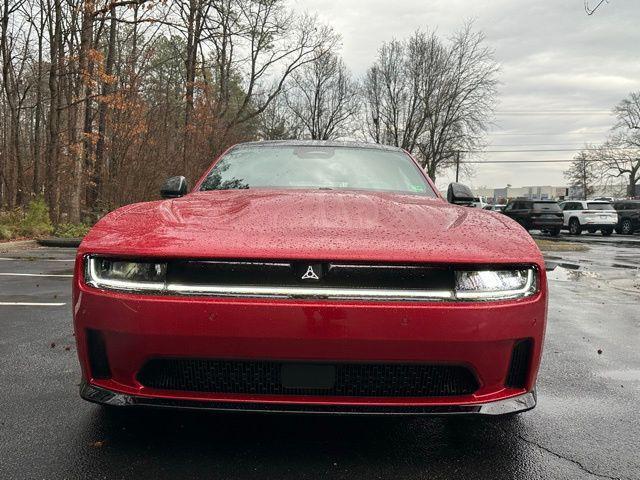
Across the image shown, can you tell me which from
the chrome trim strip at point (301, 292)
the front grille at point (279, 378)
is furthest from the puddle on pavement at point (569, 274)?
the chrome trim strip at point (301, 292)

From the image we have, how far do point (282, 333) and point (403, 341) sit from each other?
0.43 m

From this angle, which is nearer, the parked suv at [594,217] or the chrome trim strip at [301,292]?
the chrome trim strip at [301,292]

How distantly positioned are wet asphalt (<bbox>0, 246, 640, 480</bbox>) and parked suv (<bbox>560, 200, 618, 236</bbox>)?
26681 millimetres

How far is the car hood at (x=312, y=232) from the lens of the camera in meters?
2.01

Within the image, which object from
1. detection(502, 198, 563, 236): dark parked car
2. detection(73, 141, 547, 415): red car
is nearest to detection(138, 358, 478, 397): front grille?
detection(73, 141, 547, 415): red car

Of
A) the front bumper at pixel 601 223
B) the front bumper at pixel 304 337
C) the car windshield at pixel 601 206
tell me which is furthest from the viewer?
the car windshield at pixel 601 206

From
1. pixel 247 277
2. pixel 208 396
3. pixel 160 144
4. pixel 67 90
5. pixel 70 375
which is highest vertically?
pixel 67 90

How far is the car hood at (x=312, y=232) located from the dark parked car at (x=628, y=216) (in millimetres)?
29750

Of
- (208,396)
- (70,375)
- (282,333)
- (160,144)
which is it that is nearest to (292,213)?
(282,333)

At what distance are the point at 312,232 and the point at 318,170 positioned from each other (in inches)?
60.6

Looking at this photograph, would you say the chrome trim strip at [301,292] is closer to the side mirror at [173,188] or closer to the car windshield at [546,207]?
Answer: the side mirror at [173,188]

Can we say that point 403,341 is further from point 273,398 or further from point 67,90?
point 67,90

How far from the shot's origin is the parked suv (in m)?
27.5

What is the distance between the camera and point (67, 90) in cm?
1756
